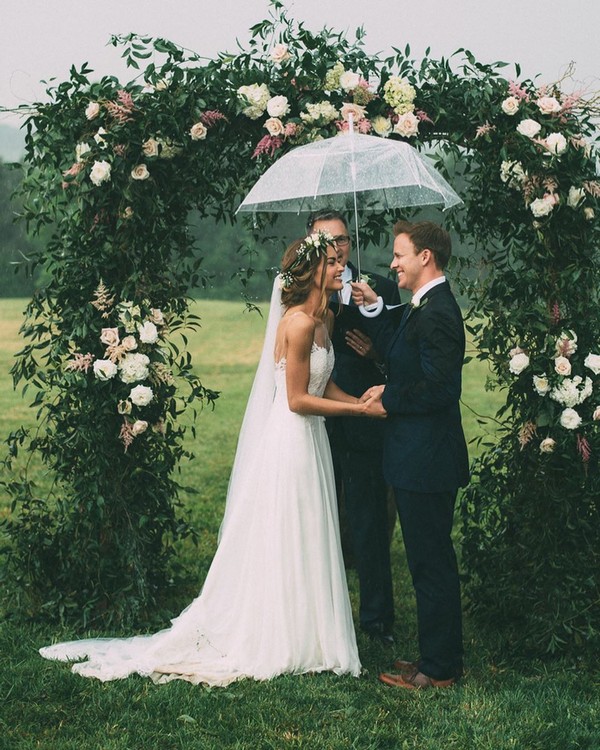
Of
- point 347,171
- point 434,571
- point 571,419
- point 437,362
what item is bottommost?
point 434,571

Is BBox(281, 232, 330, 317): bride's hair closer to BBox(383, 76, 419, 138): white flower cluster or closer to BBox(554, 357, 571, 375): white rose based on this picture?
BBox(383, 76, 419, 138): white flower cluster

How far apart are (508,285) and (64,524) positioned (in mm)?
2826

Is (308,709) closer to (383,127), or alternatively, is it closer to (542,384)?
(542,384)

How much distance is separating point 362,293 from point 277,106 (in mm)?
1195

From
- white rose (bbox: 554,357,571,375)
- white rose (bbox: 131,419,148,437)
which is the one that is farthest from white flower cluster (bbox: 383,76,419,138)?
white rose (bbox: 131,419,148,437)

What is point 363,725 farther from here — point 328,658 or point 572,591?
point 572,591

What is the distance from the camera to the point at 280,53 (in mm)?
5312

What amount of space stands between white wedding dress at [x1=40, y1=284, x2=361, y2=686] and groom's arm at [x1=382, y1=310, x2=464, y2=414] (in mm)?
602

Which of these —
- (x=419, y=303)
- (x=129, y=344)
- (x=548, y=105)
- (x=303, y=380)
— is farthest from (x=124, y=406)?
(x=548, y=105)

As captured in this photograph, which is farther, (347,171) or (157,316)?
(157,316)

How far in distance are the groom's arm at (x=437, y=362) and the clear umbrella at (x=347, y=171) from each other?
1.97ft

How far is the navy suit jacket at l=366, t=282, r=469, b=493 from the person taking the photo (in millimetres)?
4359

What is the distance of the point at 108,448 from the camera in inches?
217

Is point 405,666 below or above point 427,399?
below
